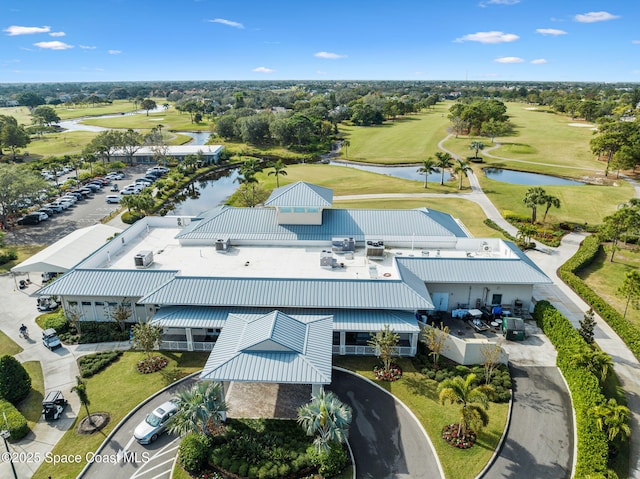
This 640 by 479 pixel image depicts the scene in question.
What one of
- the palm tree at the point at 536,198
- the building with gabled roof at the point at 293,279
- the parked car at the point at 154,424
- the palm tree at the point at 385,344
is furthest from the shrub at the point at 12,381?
the palm tree at the point at 536,198

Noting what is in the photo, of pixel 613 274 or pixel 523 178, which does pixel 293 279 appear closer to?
pixel 613 274

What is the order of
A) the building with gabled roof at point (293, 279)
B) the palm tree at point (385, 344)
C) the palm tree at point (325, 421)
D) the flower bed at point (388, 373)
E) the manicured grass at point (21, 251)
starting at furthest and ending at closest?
the manicured grass at point (21, 251) → the flower bed at point (388, 373) → the palm tree at point (385, 344) → the building with gabled roof at point (293, 279) → the palm tree at point (325, 421)

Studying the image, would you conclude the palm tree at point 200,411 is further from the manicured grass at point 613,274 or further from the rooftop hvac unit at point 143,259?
the manicured grass at point 613,274

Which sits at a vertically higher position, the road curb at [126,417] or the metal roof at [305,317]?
the metal roof at [305,317]

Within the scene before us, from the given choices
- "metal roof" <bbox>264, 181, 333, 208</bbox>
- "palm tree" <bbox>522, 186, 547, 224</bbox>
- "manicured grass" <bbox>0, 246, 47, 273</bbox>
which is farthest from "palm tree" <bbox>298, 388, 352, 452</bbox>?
"palm tree" <bbox>522, 186, 547, 224</bbox>

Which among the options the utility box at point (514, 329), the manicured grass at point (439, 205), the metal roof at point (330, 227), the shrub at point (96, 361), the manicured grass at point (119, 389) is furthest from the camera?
the manicured grass at point (439, 205)

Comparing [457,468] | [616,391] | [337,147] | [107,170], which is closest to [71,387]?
[457,468]
